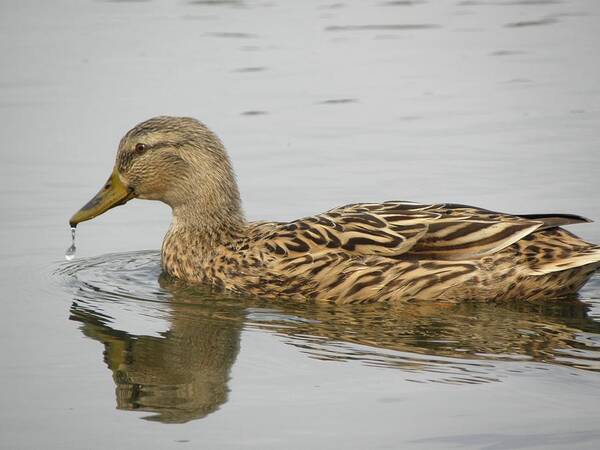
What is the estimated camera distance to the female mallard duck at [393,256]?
10.2m

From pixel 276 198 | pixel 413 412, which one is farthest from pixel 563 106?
pixel 413 412

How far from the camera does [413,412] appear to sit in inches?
309

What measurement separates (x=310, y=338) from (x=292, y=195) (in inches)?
155

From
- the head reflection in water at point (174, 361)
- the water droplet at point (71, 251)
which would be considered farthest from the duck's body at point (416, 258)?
the water droplet at point (71, 251)

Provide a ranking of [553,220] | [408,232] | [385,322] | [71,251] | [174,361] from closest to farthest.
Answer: [174,361] < [385,322] < [553,220] < [408,232] < [71,251]

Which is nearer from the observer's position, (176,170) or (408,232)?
(408,232)

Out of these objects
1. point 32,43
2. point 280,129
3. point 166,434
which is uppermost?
point 32,43

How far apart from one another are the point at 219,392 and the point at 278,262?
2481 mm

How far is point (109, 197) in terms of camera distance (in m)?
11.8

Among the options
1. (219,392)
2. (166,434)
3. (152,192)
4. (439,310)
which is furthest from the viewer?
(152,192)

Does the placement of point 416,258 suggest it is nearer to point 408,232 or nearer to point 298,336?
point 408,232

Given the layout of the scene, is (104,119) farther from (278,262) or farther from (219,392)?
(219,392)

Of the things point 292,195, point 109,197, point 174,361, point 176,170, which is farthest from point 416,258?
point 292,195

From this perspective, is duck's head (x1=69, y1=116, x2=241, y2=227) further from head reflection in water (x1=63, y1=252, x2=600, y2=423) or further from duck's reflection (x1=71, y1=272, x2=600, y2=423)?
duck's reflection (x1=71, y1=272, x2=600, y2=423)
